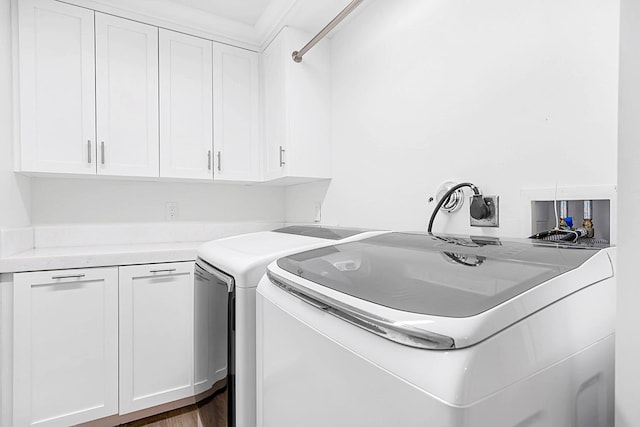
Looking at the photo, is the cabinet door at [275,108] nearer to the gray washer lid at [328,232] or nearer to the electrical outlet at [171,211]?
the gray washer lid at [328,232]

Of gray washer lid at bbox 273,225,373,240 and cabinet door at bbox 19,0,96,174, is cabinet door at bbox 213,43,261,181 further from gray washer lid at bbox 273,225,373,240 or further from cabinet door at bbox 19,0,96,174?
gray washer lid at bbox 273,225,373,240

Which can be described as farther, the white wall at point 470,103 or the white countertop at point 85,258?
the white countertop at point 85,258

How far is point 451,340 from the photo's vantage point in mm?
456

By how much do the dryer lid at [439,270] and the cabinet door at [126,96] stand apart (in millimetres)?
1663

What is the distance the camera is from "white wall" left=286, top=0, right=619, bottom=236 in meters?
1.02

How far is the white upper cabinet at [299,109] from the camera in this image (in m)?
2.20

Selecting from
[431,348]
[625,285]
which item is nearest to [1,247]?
[431,348]

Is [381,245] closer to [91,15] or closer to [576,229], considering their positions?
[576,229]

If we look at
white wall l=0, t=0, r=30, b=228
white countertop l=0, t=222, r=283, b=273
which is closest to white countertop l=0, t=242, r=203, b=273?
white countertop l=0, t=222, r=283, b=273

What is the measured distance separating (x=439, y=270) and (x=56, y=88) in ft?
7.68

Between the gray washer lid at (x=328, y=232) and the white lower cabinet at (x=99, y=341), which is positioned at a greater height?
the gray washer lid at (x=328, y=232)

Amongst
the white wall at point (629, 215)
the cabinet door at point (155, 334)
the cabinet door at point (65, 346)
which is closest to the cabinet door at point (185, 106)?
the cabinet door at point (155, 334)

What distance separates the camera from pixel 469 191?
1386mm

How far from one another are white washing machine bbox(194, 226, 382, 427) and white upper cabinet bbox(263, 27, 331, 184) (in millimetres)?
867
